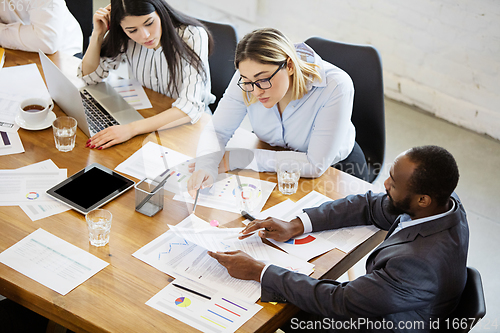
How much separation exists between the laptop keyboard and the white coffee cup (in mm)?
166

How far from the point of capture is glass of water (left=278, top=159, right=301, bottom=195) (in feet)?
5.67

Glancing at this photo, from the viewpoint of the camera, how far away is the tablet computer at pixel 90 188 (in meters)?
1.62

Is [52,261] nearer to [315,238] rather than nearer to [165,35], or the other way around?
[315,238]

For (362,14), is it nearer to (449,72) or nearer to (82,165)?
(449,72)

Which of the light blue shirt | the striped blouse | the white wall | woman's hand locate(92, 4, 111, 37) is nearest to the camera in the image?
the light blue shirt

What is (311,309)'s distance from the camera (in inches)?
51.8

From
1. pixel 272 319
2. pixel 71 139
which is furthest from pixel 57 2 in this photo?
pixel 272 319

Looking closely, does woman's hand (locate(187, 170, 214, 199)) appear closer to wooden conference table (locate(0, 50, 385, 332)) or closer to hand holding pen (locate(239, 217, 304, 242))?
wooden conference table (locate(0, 50, 385, 332))

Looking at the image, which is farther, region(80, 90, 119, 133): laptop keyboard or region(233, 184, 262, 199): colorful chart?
region(80, 90, 119, 133): laptop keyboard

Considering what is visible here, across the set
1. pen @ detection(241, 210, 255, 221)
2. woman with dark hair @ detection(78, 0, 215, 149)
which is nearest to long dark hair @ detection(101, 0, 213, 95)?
woman with dark hair @ detection(78, 0, 215, 149)

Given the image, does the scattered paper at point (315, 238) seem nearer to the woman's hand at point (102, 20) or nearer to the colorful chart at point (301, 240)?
the colorful chart at point (301, 240)

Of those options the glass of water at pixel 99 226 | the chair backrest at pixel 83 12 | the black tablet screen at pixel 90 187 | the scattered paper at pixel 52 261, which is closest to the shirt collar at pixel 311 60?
the black tablet screen at pixel 90 187

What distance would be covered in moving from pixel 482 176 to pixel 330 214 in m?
2.09

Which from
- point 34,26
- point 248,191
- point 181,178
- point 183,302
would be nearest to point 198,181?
point 181,178
